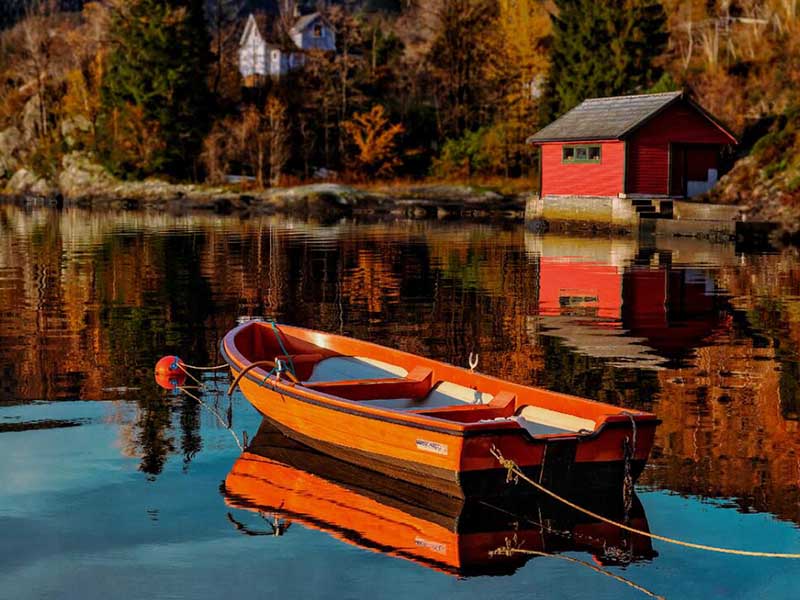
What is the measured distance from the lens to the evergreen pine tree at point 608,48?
6256 cm

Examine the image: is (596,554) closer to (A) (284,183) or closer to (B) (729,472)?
(B) (729,472)

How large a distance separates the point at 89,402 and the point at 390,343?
6.47 metres

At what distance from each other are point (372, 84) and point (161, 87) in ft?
48.4

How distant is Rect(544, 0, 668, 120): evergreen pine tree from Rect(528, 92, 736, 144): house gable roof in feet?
30.5

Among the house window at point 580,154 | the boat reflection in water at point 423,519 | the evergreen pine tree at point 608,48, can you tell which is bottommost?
the boat reflection in water at point 423,519

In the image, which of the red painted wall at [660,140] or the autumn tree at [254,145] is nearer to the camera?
the red painted wall at [660,140]

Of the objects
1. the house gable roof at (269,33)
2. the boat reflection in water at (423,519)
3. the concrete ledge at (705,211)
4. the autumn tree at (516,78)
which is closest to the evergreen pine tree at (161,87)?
the house gable roof at (269,33)

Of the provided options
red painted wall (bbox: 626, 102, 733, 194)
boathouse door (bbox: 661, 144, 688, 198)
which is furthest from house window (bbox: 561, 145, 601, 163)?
boathouse door (bbox: 661, 144, 688, 198)

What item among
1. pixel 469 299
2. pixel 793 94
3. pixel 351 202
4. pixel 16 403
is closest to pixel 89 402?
pixel 16 403

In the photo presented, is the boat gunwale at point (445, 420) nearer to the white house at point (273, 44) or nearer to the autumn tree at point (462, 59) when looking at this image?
the autumn tree at point (462, 59)

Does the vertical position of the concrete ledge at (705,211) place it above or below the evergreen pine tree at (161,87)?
below

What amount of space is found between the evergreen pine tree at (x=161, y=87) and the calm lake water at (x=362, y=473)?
44195 mm

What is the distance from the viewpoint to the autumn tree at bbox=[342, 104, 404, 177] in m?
73.7

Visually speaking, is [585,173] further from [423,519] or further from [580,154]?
[423,519]
